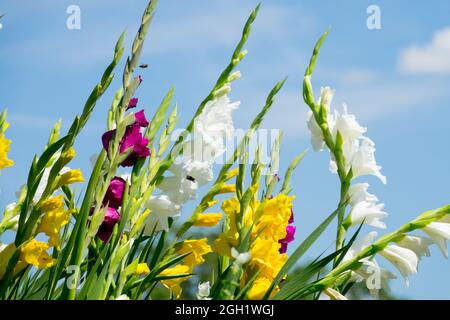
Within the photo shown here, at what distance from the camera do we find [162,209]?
1.46 m

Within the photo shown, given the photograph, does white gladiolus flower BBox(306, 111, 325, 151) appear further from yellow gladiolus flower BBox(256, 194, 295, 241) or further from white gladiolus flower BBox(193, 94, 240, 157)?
yellow gladiolus flower BBox(256, 194, 295, 241)

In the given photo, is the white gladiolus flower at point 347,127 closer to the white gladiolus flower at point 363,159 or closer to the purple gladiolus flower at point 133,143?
the white gladiolus flower at point 363,159

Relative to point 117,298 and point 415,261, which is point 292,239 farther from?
point 117,298

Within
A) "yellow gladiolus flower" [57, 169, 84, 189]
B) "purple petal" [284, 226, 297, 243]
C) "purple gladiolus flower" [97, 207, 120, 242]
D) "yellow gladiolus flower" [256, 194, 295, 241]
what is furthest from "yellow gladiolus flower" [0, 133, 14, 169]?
"purple petal" [284, 226, 297, 243]

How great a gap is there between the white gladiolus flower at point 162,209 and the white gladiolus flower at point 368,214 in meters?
0.37

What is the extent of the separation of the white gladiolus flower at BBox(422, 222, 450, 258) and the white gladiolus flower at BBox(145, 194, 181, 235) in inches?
18.7

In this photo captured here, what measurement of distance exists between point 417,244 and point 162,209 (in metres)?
0.49

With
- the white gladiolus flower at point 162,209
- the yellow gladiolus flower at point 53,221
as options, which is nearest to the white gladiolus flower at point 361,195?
the white gladiolus flower at point 162,209

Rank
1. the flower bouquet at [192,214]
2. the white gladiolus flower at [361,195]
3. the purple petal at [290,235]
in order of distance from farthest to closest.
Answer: the purple petal at [290,235]
the white gladiolus flower at [361,195]
the flower bouquet at [192,214]

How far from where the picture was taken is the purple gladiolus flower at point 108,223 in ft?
4.55

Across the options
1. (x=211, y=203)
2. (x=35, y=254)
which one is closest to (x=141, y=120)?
(x=211, y=203)

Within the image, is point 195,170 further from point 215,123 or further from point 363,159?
point 363,159
